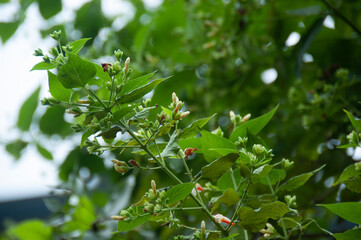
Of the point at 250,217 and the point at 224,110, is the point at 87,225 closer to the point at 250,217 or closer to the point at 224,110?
the point at 224,110

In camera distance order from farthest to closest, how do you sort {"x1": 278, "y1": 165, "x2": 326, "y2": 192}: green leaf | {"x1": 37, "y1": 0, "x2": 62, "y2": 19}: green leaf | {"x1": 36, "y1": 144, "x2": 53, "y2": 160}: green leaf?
{"x1": 36, "y1": 144, "x2": 53, "y2": 160}: green leaf, {"x1": 37, "y1": 0, "x2": 62, "y2": 19}: green leaf, {"x1": 278, "y1": 165, "x2": 326, "y2": 192}: green leaf

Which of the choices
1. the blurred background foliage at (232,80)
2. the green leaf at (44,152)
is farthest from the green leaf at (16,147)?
the green leaf at (44,152)

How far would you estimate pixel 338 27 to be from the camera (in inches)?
38.8

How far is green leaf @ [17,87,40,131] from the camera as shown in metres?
1.10

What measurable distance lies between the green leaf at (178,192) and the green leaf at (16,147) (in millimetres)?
1067

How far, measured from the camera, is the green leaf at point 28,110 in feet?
3.61

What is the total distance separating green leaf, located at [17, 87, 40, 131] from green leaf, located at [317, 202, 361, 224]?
2.89 feet

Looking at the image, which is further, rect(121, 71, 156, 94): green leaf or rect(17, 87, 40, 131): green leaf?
rect(17, 87, 40, 131): green leaf

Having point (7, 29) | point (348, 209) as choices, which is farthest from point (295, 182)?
point (7, 29)

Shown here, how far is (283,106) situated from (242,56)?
0.70ft

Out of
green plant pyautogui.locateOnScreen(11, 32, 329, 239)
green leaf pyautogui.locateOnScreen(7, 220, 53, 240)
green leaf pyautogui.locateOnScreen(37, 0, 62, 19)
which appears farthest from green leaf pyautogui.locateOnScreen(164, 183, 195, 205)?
green leaf pyautogui.locateOnScreen(7, 220, 53, 240)

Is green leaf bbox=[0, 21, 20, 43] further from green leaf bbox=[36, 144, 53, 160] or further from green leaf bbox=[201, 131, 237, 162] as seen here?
green leaf bbox=[201, 131, 237, 162]

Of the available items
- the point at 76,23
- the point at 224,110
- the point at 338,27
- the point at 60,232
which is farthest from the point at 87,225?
the point at 338,27

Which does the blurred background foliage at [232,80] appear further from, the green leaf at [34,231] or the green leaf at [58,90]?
the green leaf at [58,90]
